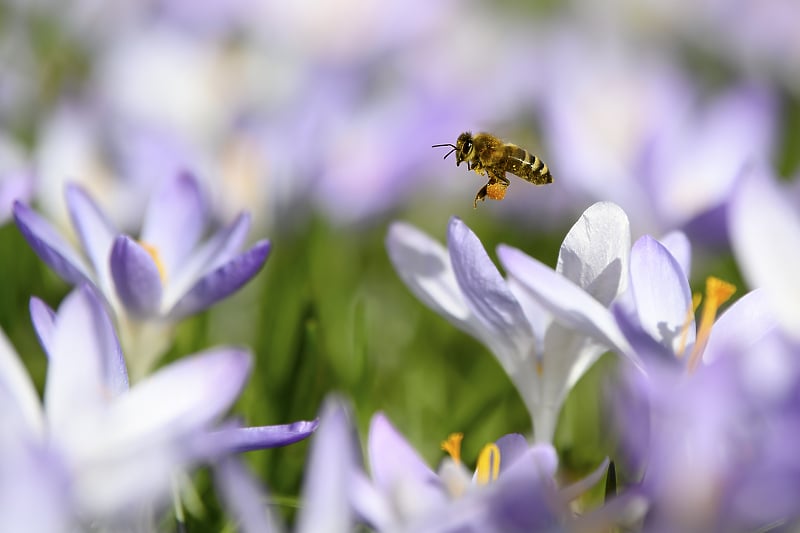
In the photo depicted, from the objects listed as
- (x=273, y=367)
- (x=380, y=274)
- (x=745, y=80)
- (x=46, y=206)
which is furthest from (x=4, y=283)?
(x=745, y=80)

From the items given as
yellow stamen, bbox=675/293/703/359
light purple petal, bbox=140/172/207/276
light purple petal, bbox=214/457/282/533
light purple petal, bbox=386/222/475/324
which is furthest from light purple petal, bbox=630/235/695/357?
light purple petal, bbox=140/172/207/276

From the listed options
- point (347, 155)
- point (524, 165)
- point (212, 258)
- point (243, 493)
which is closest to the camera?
point (243, 493)

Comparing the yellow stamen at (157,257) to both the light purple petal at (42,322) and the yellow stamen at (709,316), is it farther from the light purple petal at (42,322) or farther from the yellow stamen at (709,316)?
the yellow stamen at (709,316)

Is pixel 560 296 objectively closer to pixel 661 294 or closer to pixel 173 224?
pixel 661 294

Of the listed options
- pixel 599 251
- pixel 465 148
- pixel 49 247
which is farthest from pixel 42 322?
pixel 465 148

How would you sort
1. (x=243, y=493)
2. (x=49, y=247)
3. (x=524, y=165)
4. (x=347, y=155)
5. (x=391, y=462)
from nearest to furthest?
1. (x=243, y=493)
2. (x=391, y=462)
3. (x=49, y=247)
4. (x=524, y=165)
5. (x=347, y=155)

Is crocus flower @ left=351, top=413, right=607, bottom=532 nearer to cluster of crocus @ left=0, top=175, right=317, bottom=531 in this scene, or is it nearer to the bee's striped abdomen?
cluster of crocus @ left=0, top=175, right=317, bottom=531
